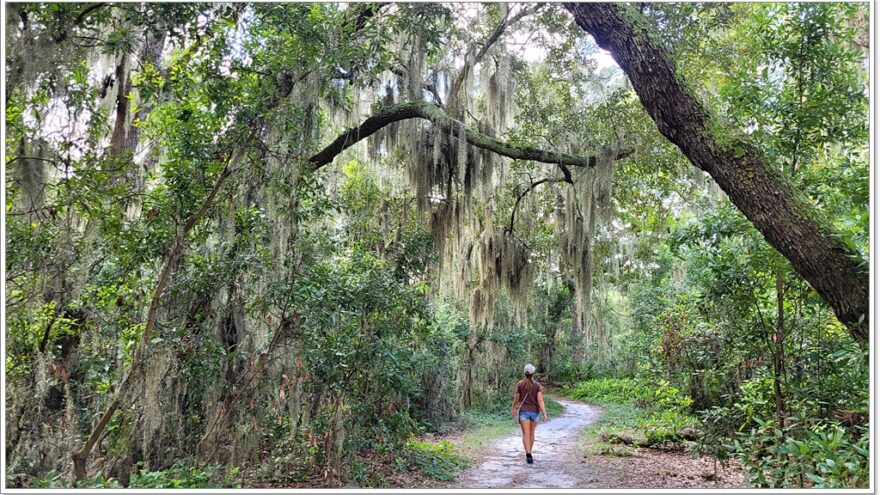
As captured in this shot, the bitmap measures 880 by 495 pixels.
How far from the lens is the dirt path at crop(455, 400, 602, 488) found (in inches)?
207

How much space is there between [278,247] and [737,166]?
10.6ft

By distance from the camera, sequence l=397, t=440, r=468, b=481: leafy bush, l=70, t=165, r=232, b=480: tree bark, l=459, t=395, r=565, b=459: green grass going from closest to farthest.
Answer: l=70, t=165, r=232, b=480: tree bark
l=397, t=440, r=468, b=481: leafy bush
l=459, t=395, r=565, b=459: green grass

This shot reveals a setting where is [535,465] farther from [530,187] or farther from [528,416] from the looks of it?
[530,187]

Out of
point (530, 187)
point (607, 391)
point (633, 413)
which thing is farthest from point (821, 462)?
point (607, 391)

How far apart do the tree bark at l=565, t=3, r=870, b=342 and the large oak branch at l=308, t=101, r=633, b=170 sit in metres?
2.34

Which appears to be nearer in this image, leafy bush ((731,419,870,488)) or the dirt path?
leafy bush ((731,419,870,488))

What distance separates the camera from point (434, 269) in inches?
286

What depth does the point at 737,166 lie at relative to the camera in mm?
3373

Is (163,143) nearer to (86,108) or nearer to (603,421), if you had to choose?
(86,108)

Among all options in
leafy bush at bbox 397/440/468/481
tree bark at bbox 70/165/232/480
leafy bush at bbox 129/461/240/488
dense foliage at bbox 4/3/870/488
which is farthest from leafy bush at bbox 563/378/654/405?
tree bark at bbox 70/165/232/480

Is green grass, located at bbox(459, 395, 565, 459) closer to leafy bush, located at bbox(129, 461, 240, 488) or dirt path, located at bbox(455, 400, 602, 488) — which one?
dirt path, located at bbox(455, 400, 602, 488)

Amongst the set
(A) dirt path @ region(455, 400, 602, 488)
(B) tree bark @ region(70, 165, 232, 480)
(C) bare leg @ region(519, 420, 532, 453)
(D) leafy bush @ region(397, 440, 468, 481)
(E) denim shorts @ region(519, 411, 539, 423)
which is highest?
(B) tree bark @ region(70, 165, 232, 480)

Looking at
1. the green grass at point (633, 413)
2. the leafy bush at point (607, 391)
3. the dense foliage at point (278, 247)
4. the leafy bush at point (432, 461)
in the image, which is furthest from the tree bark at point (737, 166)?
the leafy bush at point (607, 391)

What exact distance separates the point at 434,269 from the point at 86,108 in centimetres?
450
